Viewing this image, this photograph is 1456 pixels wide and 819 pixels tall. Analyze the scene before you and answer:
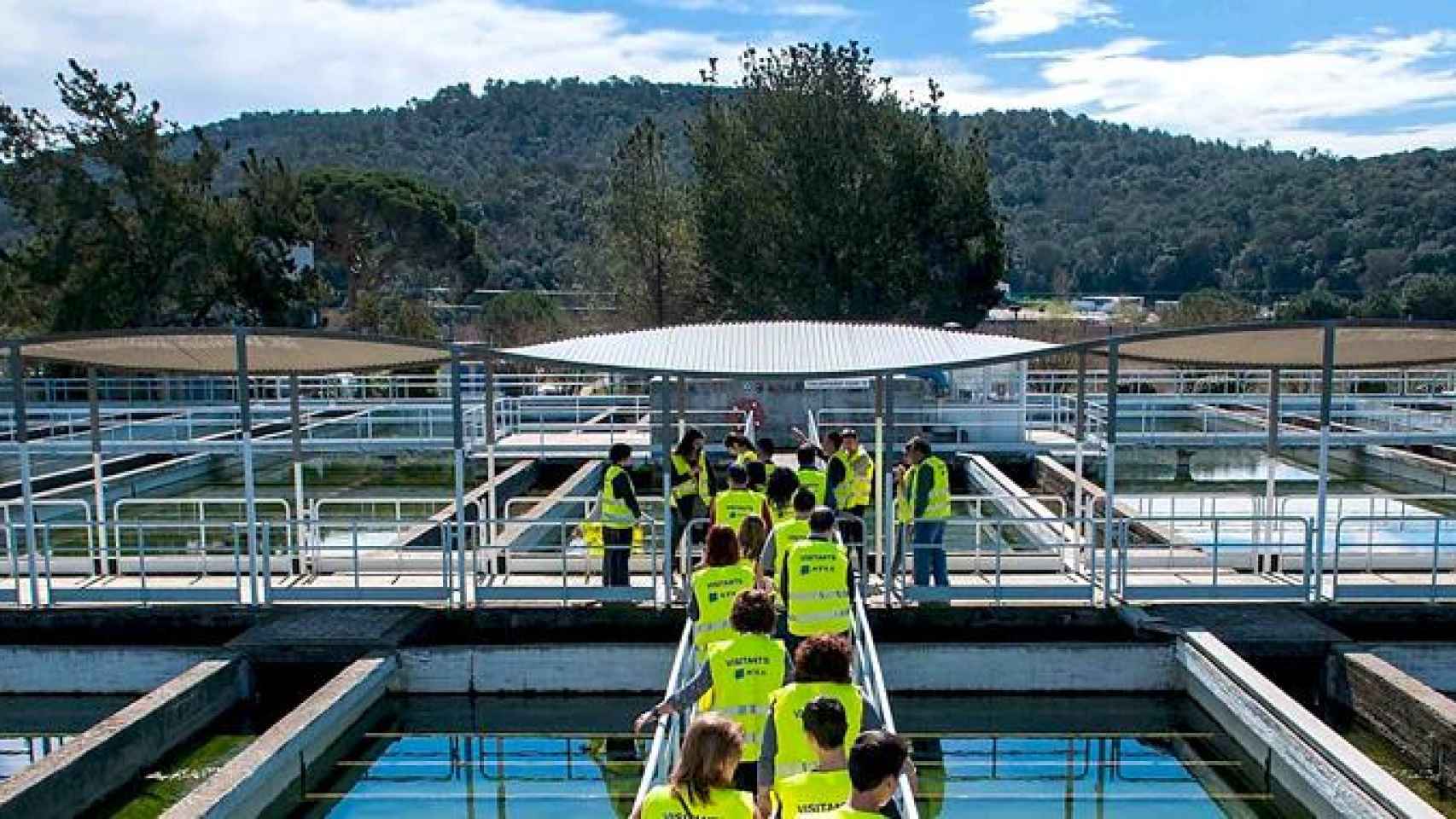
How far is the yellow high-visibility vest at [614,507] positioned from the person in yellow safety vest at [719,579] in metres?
3.57

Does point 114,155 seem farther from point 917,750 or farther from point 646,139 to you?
point 917,750

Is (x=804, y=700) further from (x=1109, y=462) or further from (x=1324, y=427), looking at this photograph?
(x=1324, y=427)

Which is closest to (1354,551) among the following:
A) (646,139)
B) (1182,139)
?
(646,139)

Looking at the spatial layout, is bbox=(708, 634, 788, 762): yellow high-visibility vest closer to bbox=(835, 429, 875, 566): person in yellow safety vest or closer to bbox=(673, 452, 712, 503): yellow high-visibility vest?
bbox=(835, 429, 875, 566): person in yellow safety vest

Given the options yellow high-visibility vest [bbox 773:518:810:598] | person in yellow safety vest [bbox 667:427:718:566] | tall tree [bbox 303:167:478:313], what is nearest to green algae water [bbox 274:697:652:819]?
person in yellow safety vest [bbox 667:427:718:566]

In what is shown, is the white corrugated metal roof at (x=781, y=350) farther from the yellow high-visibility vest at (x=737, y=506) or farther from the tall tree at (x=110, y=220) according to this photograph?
the tall tree at (x=110, y=220)

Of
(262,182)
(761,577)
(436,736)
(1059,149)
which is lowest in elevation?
(436,736)

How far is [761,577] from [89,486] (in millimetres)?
14875

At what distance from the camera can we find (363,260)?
48.4m

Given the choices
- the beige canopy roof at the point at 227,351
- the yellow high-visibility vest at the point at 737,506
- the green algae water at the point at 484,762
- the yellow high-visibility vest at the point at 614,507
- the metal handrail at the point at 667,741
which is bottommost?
the green algae water at the point at 484,762

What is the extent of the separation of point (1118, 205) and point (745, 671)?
148 metres

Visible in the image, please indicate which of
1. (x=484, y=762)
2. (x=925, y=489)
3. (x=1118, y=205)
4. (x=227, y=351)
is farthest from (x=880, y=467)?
(x=1118, y=205)

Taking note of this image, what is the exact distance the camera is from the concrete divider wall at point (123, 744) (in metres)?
6.88

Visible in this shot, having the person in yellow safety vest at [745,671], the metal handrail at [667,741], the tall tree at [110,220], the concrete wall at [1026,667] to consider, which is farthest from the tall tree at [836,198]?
the person in yellow safety vest at [745,671]
